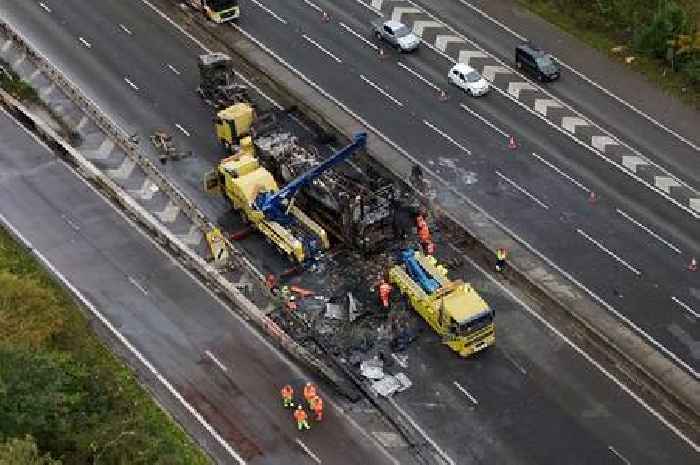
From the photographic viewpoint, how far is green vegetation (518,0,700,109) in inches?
2511

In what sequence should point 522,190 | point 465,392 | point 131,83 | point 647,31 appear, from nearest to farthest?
point 465,392, point 522,190, point 131,83, point 647,31

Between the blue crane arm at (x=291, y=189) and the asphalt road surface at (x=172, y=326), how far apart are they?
16.4ft

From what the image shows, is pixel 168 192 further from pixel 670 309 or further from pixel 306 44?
pixel 670 309

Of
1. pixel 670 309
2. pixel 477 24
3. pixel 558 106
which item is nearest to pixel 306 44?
pixel 477 24

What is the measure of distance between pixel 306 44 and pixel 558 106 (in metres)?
16.7

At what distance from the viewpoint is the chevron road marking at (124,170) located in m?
57.2

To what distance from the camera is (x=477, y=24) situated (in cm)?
6981

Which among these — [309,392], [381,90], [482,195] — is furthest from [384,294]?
[381,90]

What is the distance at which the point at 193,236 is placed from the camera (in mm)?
53188

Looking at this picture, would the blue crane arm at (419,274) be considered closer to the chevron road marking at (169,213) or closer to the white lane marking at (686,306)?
the white lane marking at (686,306)

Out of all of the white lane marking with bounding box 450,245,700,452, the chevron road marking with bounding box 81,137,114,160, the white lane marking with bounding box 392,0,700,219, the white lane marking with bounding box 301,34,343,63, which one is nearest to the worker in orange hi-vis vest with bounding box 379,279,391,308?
Answer: the white lane marking with bounding box 450,245,700,452

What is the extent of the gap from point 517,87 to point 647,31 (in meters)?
9.06

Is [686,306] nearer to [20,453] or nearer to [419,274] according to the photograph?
[419,274]

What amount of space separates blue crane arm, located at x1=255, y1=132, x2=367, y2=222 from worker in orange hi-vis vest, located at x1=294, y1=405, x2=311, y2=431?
11588 mm
